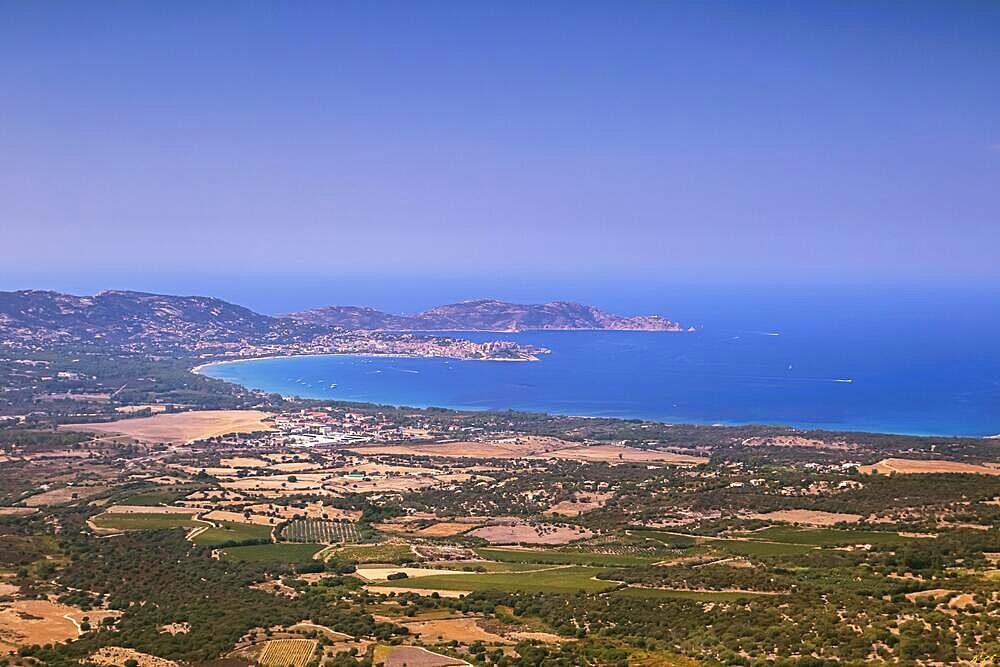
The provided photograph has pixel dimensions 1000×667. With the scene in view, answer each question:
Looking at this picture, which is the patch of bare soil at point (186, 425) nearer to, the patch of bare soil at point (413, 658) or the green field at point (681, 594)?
the green field at point (681, 594)

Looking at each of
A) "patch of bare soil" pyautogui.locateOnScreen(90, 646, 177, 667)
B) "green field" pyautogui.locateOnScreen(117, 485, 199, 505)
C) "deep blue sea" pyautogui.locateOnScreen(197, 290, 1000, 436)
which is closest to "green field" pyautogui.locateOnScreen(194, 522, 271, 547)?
"green field" pyautogui.locateOnScreen(117, 485, 199, 505)

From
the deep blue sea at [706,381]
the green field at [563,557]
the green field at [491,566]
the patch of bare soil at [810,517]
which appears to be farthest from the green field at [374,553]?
the deep blue sea at [706,381]

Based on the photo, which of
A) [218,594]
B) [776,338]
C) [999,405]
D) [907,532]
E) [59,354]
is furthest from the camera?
[776,338]

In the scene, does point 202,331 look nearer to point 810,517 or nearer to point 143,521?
point 143,521

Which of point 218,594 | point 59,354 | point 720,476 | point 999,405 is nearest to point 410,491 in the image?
point 720,476

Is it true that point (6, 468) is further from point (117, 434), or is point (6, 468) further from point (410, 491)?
point (410, 491)

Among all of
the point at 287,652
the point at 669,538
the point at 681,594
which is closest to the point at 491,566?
the point at 669,538
